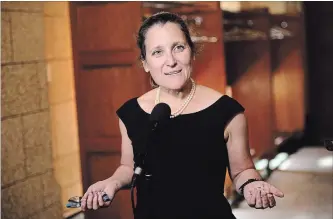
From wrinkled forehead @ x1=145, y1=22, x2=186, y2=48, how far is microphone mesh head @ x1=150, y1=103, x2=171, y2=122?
0.21 metres

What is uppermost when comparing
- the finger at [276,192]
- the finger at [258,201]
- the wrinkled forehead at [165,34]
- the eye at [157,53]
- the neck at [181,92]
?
the wrinkled forehead at [165,34]

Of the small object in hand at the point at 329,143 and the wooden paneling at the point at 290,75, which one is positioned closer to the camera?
the small object in hand at the point at 329,143

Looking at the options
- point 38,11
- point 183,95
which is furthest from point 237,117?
point 38,11

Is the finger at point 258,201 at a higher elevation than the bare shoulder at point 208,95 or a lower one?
lower

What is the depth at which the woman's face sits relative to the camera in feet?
4.63

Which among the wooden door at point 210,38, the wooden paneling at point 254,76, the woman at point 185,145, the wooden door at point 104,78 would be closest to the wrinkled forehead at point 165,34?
the woman at point 185,145

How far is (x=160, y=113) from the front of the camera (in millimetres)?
1296

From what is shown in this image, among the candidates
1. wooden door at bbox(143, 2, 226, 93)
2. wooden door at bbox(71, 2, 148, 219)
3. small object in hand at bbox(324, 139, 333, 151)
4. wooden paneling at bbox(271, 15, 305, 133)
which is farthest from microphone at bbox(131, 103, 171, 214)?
wooden paneling at bbox(271, 15, 305, 133)

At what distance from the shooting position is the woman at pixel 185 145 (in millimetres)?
1384

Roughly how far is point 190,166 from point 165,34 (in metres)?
0.37

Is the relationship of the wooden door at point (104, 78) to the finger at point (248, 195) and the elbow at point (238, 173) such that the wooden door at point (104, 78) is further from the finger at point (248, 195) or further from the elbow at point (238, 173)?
the finger at point (248, 195)

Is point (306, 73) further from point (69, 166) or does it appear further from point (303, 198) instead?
point (69, 166)

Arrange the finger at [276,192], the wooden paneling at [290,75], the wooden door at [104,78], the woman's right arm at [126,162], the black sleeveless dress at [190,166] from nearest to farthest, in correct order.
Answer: the finger at [276,192], the black sleeveless dress at [190,166], the woman's right arm at [126,162], the wooden door at [104,78], the wooden paneling at [290,75]

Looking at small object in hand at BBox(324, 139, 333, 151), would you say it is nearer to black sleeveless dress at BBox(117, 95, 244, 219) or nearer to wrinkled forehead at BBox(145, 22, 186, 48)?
black sleeveless dress at BBox(117, 95, 244, 219)
